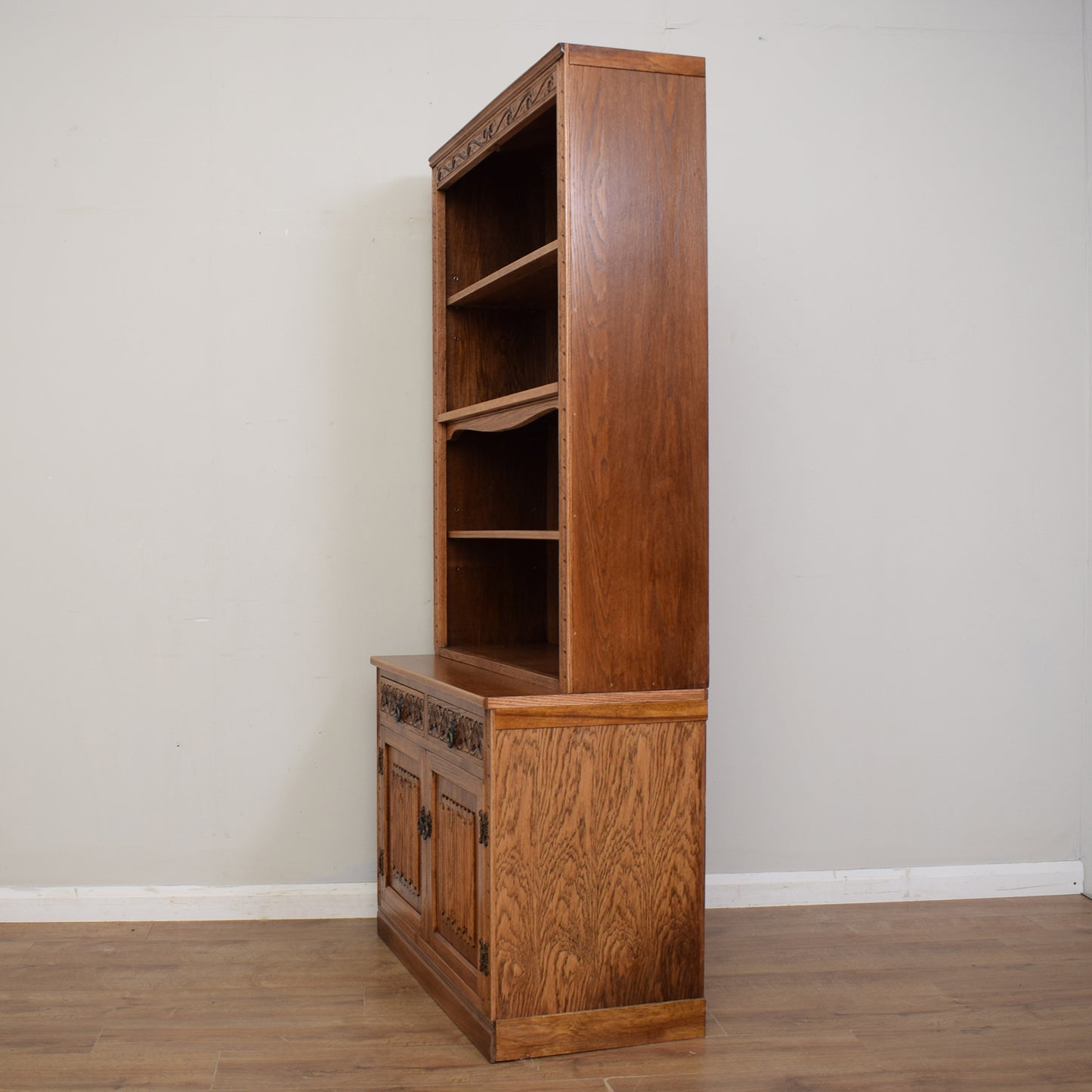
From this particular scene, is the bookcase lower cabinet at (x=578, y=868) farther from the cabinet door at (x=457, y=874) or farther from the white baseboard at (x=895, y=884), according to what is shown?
the white baseboard at (x=895, y=884)

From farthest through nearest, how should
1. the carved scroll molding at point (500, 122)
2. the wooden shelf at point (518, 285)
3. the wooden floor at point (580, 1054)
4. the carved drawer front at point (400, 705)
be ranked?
the carved drawer front at point (400, 705), the wooden shelf at point (518, 285), the carved scroll molding at point (500, 122), the wooden floor at point (580, 1054)

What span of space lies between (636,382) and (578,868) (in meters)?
1.16

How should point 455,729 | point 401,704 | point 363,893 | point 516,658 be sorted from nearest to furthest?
point 455,729 → point 516,658 → point 401,704 → point 363,893

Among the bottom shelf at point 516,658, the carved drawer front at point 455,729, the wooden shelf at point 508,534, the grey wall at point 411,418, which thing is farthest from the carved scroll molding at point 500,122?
the carved drawer front at point 455,729

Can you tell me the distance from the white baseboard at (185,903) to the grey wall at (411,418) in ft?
0.16

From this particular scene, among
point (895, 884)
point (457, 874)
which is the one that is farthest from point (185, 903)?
point (895, 884)

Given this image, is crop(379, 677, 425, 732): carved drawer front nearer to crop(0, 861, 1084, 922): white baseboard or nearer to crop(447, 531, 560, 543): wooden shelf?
crop(447, 531, 560, 543): wooden shelf

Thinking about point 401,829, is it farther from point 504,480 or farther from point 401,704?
point 504,480

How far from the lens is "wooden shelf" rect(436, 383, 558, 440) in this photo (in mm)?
2812

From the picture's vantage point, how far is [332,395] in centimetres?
369

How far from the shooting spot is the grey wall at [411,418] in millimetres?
3607

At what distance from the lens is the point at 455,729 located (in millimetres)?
2857

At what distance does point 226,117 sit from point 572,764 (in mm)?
2386

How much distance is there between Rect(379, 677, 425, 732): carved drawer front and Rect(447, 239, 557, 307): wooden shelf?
1171mm
